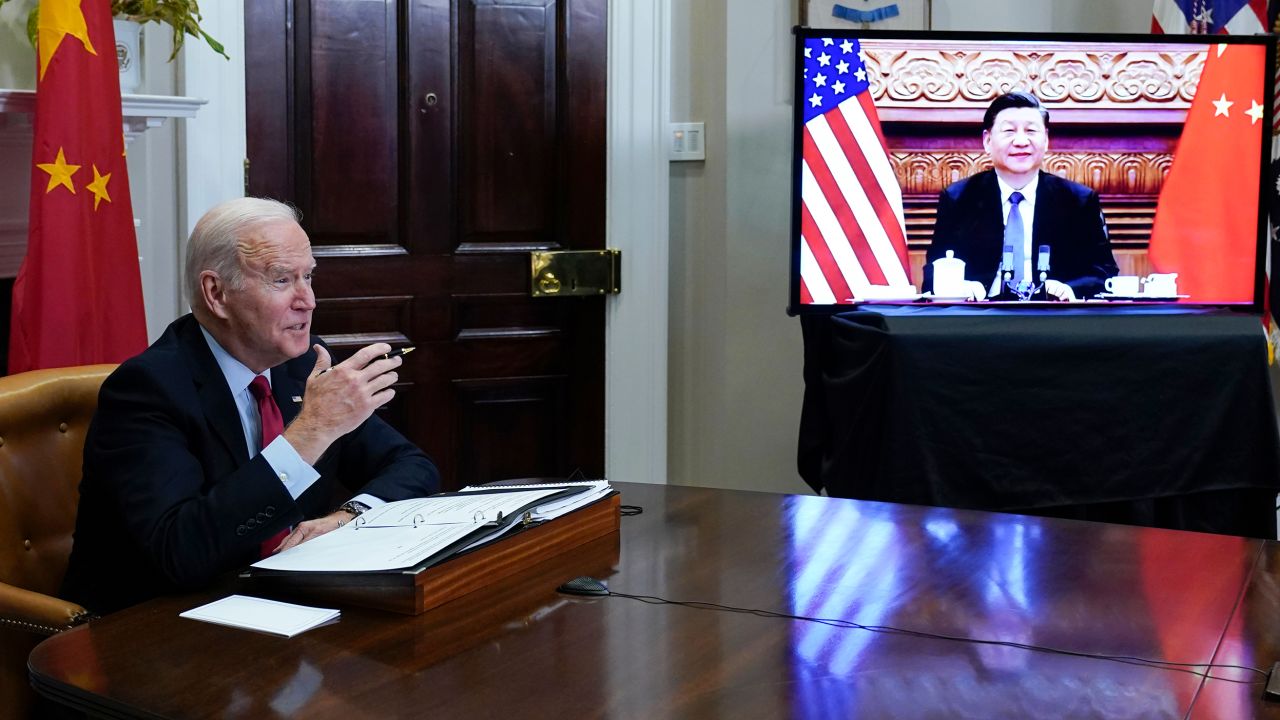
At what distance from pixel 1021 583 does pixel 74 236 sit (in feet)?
6.83

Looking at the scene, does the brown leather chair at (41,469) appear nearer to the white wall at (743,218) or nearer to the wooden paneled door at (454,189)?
the wooden paneled door at (454,189)

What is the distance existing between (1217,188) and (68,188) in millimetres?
2708

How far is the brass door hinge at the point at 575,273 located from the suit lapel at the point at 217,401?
2.08 metres

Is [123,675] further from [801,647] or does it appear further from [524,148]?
[524,148]

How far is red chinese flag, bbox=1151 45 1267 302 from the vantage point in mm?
3246

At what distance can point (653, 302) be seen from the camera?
3.92m

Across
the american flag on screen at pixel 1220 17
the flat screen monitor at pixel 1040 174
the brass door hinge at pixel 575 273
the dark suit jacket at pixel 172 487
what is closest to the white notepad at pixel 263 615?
the dark suit jacket at pixel 172 487

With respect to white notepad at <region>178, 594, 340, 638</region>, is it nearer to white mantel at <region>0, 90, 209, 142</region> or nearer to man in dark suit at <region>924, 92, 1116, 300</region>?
white mantel at <region>0, 90, 209, 142</region>

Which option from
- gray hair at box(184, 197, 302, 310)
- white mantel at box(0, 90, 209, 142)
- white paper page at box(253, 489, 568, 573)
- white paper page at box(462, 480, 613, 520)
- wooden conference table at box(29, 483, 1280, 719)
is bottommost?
wooden conference table at box(29, 483, 1280, 719)

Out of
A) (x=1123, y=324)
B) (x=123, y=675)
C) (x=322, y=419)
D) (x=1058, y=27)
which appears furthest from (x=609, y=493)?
(x=1058, y=27)

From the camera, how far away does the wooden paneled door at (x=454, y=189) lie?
3590 millimetres

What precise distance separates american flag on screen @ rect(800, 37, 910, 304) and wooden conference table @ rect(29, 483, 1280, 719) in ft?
5.19

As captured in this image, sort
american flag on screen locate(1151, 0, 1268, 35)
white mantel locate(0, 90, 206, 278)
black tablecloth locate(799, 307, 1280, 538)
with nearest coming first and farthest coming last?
1. white mantel locate(0, 90, 206, 278)
2. black tablecloth locate(799, 307, 1280, 538)
3. american flag on screen locate(1151, 0, 1268, 35)

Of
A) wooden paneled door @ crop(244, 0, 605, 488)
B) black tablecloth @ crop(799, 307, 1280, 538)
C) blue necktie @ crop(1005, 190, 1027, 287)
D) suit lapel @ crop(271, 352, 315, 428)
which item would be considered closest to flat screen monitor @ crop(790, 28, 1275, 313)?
blue necktie @ crop(1005, 190, 1027, 287)
